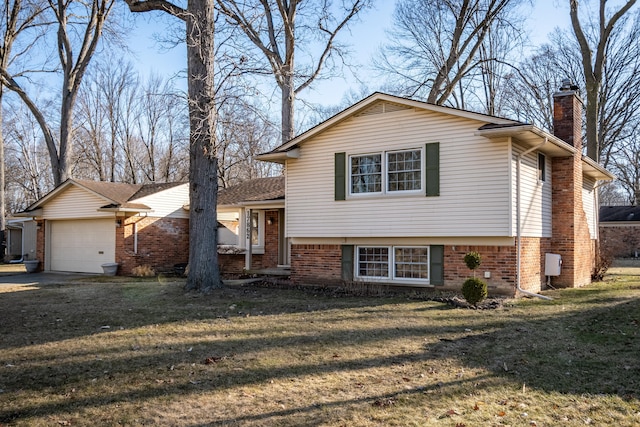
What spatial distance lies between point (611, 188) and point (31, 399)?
59340mm

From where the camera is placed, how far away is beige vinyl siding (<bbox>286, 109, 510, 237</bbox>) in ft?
37.7

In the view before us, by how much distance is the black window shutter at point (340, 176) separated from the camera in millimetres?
13477

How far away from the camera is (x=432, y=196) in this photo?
1216 centimetres

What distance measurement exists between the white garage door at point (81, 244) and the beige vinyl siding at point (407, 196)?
9003 millimetres

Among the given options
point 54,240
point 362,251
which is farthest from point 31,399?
point 54,240

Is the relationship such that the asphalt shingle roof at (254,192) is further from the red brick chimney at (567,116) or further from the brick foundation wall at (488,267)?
the red brick chimney at (567,116)

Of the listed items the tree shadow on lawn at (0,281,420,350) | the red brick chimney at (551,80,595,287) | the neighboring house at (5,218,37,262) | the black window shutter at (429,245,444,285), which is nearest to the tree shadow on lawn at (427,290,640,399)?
the black window shutter at (429,245,444,285)

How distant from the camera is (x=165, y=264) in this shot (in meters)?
20.2

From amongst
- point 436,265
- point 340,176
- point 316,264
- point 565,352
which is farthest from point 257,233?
point 565,352

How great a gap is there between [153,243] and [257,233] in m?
4.46

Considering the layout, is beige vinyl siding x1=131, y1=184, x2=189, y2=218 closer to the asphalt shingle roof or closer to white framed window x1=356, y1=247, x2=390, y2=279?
the asphalt shingle roof

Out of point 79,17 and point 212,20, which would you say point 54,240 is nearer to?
point 79,17

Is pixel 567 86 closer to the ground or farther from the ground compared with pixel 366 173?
farther from the ground

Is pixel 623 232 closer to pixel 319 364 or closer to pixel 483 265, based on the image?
pixel 483 265
